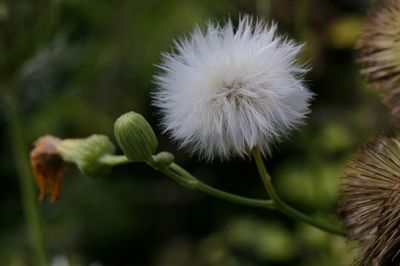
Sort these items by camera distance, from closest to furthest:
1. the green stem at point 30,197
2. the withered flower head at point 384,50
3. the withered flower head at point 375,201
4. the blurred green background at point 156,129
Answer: the withered flower head at point 375,201 → the withered flower head at point 384,50 → the green stem at point 30,197 → the blurred green background at point 156,129

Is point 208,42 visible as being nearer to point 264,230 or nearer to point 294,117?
point 294,117

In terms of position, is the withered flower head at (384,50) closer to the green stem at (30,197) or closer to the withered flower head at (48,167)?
the withered flower head at (48,167)

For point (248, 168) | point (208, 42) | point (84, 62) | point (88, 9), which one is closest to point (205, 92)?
point (208, 42)

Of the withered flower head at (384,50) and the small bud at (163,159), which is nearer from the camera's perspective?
the small bud at (163,159)

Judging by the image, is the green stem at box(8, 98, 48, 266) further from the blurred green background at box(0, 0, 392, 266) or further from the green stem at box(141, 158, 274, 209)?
the green stem at box(141, 158, 274, 209)

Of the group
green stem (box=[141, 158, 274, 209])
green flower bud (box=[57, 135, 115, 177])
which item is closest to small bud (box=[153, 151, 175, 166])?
green stem (box=[141, 158, 274, 209])

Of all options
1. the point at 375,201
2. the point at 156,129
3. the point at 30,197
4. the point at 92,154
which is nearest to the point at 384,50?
the point at 375,201

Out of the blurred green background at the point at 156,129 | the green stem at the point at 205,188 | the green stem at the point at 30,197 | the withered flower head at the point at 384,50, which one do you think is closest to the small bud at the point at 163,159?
the green stem at the point at 205,188
